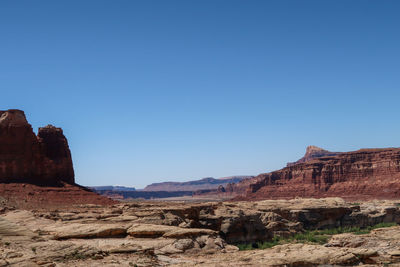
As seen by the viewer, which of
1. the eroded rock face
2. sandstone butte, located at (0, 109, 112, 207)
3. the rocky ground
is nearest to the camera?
the rocky ground

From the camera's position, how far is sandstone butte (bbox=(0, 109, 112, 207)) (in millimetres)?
43188

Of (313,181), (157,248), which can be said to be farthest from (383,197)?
(157,248)

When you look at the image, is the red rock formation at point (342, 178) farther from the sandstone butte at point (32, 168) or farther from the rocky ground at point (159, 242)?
the sandstone butte at point (32, 168)

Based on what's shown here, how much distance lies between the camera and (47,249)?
18547 mm

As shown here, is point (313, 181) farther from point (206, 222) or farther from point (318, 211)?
point (206, 222)

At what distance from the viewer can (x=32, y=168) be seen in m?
47.1

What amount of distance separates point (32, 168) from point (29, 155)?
148cm

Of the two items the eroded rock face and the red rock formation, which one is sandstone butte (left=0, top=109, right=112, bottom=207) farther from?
the red rock formation

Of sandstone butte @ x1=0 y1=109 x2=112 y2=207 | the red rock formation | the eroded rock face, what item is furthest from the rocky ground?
the red rock formation

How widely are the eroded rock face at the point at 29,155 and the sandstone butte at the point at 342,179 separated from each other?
259 ft

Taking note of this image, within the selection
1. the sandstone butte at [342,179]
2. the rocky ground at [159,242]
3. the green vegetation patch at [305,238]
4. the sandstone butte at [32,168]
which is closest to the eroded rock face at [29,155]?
the sandstone butte at [32,168]

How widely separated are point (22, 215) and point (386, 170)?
103 m

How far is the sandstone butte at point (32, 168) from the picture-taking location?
43188 millimetres

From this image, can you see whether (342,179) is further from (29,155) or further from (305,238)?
(29,155)
